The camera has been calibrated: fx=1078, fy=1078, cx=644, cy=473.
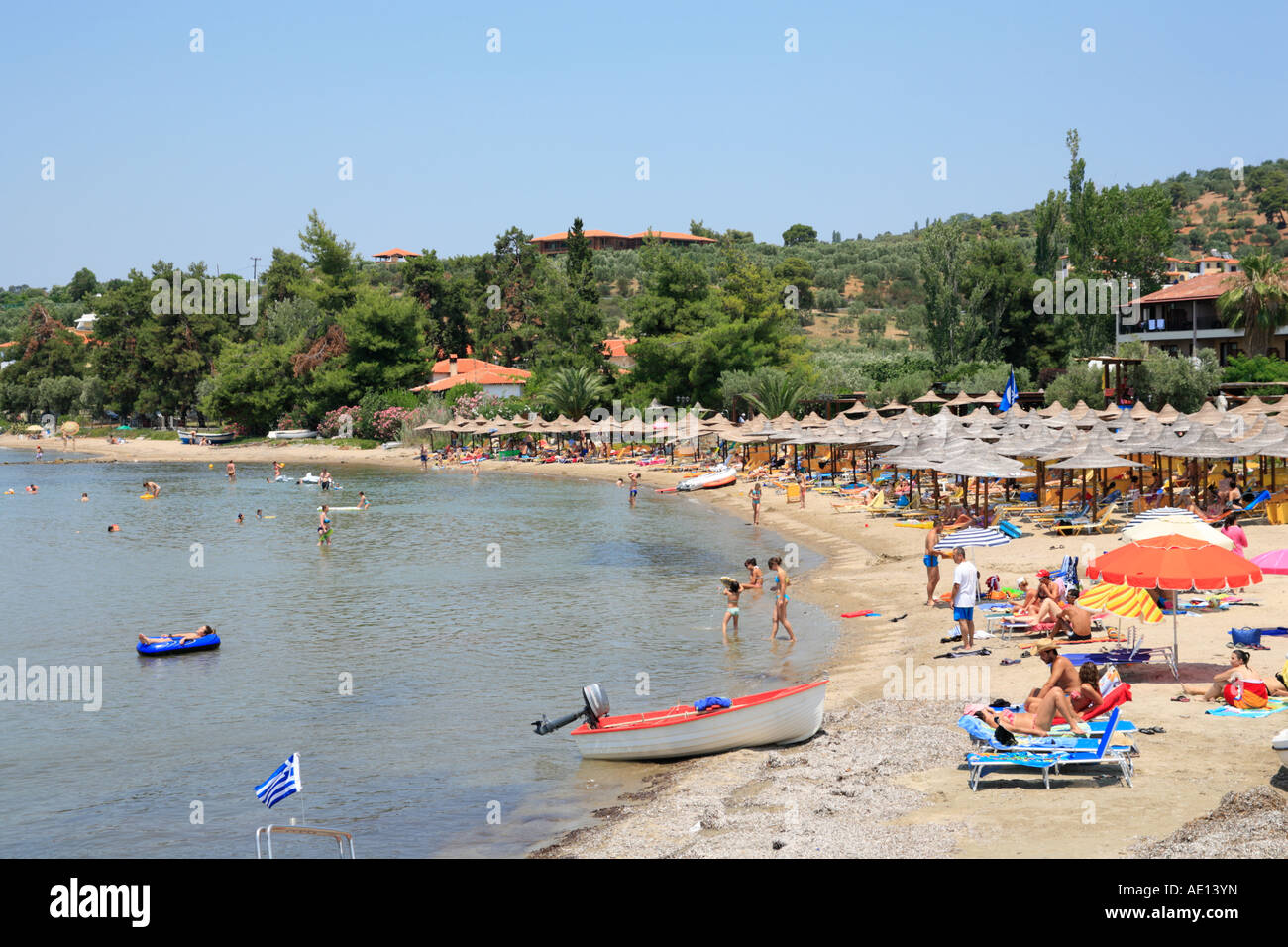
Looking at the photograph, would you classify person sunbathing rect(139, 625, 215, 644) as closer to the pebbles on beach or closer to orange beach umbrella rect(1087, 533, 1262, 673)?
orange beach umbrella rect(1087, 533, 1262, 673)

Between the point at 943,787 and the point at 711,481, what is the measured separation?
35219 millimetres

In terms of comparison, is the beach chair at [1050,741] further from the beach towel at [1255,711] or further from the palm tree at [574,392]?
the palm tree at [574,392]

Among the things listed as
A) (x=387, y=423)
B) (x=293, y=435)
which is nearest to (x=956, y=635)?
(x=387, y=423)

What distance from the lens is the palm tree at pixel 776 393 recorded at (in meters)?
52.1

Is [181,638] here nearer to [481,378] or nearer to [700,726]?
[700,726]

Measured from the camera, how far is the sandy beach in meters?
8.02

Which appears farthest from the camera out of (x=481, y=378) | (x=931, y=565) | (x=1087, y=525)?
(x=481, y=378)

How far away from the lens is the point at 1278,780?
27.3 feet

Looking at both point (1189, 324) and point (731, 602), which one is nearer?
point (731, 602)

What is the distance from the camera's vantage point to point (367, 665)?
1855 centimetres

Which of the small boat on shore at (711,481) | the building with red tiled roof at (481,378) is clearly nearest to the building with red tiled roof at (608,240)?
the building with red tiled roof at (481,378)

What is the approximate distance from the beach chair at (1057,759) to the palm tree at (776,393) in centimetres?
4252

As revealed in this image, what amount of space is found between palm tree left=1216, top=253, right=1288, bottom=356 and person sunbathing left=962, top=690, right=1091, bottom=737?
157 ft
